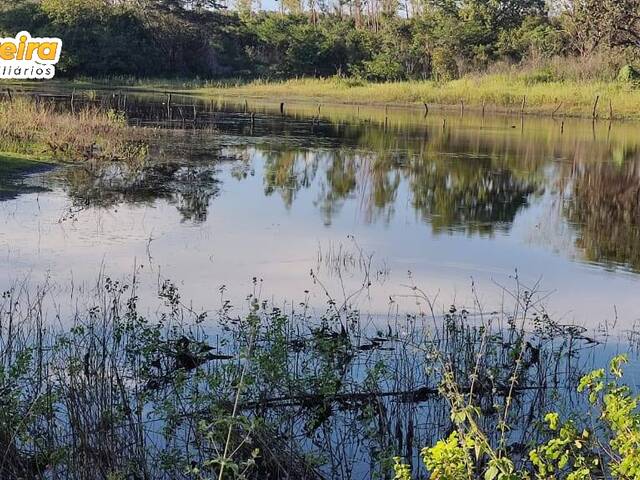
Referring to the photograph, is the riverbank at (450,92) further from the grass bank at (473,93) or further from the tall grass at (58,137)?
the tall grass at (58,137)

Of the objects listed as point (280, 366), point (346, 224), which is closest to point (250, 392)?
point (280, 366)

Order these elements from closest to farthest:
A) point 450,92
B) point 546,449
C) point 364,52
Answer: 1. point 546,449
2. point 450,92
3. point 364,52

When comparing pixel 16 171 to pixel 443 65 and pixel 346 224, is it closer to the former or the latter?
pixel 346 224

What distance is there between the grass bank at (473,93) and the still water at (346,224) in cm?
1324

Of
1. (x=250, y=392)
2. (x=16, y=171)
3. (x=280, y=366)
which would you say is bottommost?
(x=16, y=171)

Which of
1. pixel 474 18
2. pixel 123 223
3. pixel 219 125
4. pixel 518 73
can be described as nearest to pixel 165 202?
pixel 123 223

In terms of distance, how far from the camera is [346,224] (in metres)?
12.0

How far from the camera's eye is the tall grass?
16.5 m

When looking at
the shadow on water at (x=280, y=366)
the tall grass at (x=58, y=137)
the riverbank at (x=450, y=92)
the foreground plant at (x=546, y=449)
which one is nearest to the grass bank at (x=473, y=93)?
the riverbank at (x=450, y=92)

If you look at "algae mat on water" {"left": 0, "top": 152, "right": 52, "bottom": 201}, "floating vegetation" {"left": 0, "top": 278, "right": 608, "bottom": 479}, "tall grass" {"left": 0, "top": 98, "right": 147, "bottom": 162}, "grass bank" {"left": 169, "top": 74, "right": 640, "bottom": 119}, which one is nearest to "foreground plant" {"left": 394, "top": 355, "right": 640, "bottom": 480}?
"floating vegetation" {"left": 0, "top": 278, "right": 608, "bottom": 479}

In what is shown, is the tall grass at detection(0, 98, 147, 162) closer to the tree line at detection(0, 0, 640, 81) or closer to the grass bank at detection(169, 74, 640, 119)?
the grass bank at detection(169, 74, 640, 119)

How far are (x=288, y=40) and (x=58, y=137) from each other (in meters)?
40.0

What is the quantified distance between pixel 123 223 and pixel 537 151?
1399 centimetres

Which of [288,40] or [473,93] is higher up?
[288,40]
